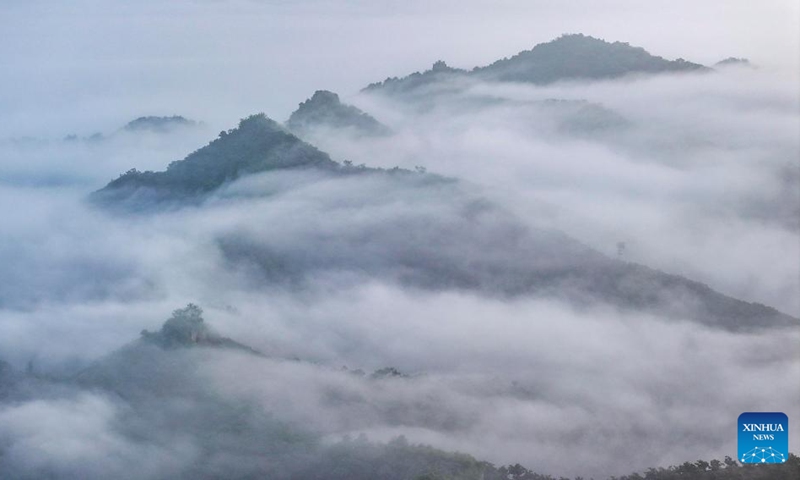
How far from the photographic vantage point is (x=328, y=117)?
143ft

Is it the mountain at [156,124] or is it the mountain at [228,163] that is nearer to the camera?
→ the mountain at [228,163]

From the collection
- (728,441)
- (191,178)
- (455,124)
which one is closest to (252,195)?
(191,178)

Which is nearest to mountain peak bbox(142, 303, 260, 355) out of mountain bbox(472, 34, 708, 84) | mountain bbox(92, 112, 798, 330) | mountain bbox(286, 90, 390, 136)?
mountain bbox(92, 112, 798, 330)

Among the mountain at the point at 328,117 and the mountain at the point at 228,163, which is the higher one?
the mountain at the point at 328,117

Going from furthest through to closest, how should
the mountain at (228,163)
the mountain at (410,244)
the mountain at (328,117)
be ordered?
the mountain at (328,117), the mountain at (228,163), the mountain at (410,244)

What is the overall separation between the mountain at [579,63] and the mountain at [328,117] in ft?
23.5

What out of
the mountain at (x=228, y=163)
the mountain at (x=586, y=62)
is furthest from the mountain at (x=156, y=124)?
the mountain at (x=586, y=62)

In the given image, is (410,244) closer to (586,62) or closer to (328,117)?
(328,117)

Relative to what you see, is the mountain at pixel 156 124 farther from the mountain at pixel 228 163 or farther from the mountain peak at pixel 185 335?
the mountain peak at pixel 185 335

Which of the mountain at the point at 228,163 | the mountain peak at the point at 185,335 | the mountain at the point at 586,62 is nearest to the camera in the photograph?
the mountain peak at the point at 185,335

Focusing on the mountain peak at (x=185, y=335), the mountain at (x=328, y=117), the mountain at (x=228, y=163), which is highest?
the mountain at (x=328, y=117)

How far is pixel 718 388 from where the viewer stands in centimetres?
Result: 2412

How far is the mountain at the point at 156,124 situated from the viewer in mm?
47688

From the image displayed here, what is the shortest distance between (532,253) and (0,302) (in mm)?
20173
